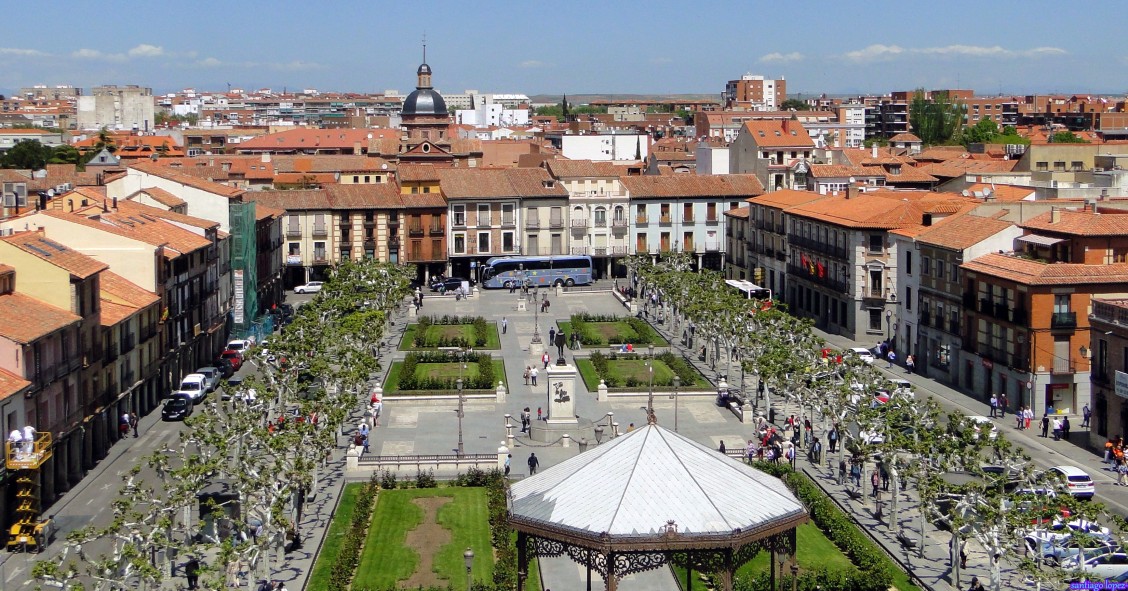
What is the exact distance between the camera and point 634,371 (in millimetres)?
74062

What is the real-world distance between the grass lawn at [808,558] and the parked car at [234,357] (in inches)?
1545

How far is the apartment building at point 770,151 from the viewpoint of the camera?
123000 millimetres

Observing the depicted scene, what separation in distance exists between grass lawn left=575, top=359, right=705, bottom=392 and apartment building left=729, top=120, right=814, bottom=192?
158 feet

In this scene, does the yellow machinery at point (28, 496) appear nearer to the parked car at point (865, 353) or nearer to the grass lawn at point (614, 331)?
the parked car at point (865, 353)

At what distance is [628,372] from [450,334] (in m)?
17.3

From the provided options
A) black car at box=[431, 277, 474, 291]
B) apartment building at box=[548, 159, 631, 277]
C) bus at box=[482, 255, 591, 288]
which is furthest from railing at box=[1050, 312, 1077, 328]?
apartment building at box=[548, 159, 631, 277]

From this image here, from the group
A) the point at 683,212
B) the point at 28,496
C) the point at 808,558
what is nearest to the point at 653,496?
the point at 808,558

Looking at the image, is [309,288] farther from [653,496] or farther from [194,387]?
[653,496]

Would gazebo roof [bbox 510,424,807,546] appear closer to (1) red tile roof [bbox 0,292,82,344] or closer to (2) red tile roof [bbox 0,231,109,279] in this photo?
(1) red tile roof [bbox 0,292,82,344]

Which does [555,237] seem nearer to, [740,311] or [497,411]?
[740,311]

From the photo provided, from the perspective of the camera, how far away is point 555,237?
117250mm

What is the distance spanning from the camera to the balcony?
199 ft

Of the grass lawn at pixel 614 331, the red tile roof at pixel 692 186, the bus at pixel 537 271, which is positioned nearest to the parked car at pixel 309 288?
the bus at pixel 537 271

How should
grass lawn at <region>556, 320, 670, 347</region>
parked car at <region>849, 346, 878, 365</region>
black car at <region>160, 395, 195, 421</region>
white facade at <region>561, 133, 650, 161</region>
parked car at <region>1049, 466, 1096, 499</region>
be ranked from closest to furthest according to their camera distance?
1. parked car at <region>1049, 466, 1096, 499</region>
2. black car at <region>160, 395, 195, 421</region>
3. parked car at <region>849, 346, 878, 365</region>
4. grass lawn at <region>556, 320, 670, 347</region>
5. white facade at <region>561, 133, 650, 161</region>
